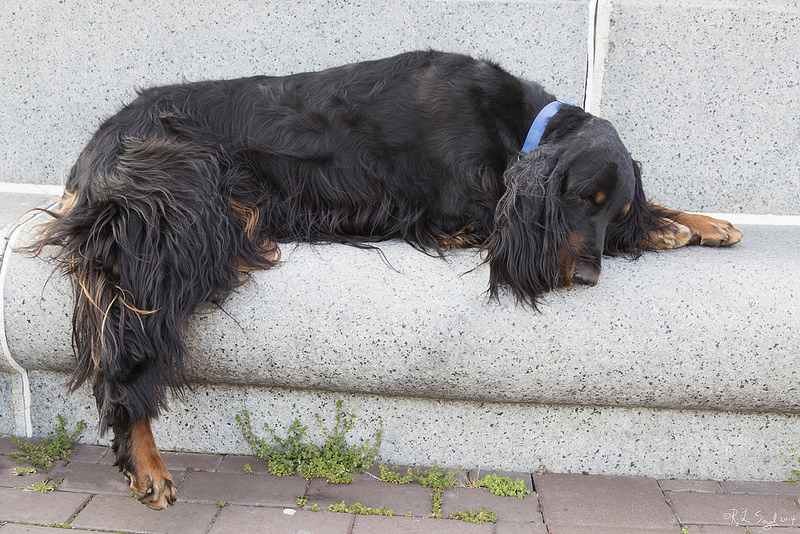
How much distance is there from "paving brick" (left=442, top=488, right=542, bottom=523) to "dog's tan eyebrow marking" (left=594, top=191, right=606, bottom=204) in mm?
991

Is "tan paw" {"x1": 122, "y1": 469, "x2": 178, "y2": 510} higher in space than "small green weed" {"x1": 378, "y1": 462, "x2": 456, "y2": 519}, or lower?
higher

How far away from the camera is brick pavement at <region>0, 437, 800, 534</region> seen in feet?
6.83

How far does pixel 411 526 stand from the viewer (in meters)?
2.09

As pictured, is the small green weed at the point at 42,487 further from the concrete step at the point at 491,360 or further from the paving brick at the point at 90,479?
the concrete step at the point at 491,360

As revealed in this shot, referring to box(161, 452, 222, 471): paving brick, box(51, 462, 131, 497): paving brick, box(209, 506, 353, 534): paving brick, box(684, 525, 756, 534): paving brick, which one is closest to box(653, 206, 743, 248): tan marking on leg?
box(684, 525, 756, 534): paving brick

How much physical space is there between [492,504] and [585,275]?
0.79 metres

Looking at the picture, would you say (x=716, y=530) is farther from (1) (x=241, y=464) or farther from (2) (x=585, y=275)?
(1) (x=241, y=464)

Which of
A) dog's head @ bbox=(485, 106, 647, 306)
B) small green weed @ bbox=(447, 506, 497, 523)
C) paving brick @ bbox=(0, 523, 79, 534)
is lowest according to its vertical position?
small green weed @ bbox=(447, 506, 497, 523)

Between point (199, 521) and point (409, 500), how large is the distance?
64 cm

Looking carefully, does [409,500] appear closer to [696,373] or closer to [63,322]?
[696,373]

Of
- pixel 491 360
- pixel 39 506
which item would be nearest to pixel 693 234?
pixel 491 360

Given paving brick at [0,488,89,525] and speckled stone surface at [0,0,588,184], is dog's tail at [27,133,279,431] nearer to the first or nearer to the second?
paving brick at [0,488,89,525]

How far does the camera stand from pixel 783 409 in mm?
2342

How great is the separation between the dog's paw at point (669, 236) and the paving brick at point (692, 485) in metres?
0.85
